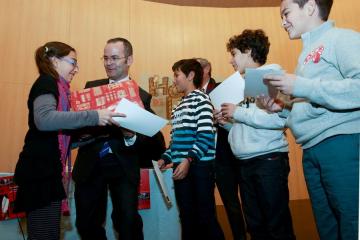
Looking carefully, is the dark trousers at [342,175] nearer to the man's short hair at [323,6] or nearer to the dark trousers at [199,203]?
the man's short hair at [323,6]

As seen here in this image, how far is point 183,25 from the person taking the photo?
13.9ft

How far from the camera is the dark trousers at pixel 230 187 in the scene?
2.03m

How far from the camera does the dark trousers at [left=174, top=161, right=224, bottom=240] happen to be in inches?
66.0

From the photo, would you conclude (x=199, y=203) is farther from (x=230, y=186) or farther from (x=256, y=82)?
(x=256, y=82)

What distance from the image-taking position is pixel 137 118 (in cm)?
134

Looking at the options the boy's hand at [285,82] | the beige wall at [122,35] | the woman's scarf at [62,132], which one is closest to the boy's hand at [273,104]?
the boy's hand at [285,82]

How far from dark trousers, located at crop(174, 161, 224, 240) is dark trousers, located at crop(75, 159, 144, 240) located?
32 cm

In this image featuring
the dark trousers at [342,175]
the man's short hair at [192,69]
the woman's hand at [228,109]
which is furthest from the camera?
the man's short hair at [192,69]

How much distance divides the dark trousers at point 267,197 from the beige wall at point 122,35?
2.70 m

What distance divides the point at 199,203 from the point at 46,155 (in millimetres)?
847

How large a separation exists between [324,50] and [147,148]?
102cm

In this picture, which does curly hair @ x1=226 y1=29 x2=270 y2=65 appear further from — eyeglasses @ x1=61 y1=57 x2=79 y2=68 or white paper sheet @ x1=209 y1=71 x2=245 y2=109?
eyeglasses @ x1=61 y1=57 x2=79 y2=68

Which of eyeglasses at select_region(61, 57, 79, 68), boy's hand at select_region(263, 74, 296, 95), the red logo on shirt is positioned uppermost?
eyeglasses at select_region(61, 57, 79, 68)

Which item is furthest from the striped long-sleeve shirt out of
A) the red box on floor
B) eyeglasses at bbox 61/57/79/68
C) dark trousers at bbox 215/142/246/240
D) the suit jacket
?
the red box on floor
